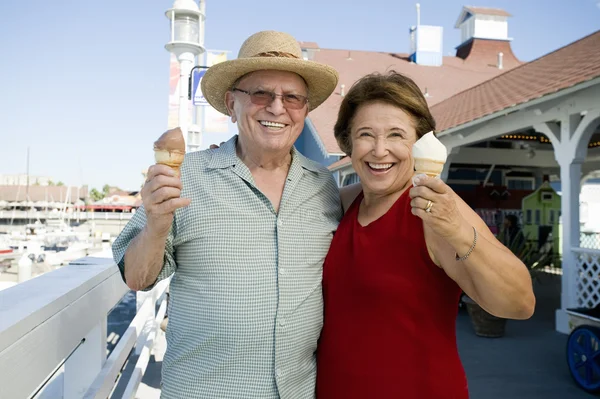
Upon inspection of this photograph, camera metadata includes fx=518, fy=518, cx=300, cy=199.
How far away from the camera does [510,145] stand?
1259cm

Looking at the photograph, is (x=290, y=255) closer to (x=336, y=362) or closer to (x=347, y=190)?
(x=336, y=362)

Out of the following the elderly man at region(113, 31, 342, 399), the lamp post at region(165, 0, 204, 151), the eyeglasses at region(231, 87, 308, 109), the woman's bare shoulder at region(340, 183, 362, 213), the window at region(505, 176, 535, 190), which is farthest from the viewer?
the window at region(505, 176, 535, 190)

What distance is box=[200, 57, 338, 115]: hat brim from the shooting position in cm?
226

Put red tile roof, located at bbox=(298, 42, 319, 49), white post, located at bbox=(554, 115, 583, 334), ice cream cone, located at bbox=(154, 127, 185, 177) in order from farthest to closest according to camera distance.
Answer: red tile roof, located at bbox=(298, 42, 319, 49)
white post, located at bbox=(554, 115, 583, 334)
ice cream cone, located at bbox=(154, 127, 185, 177)

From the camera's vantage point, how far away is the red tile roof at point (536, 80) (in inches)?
239

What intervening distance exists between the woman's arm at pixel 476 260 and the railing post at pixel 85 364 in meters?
1.34

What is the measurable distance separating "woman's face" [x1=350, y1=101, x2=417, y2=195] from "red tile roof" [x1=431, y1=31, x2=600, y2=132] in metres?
3.99

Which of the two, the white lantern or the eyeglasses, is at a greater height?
the white lantern

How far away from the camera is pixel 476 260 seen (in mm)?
1709

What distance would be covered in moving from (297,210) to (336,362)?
66cm

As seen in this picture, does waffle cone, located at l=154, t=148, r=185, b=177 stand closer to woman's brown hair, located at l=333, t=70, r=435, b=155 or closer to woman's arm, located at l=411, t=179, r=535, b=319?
woman's arm, located at l=411, t=179, r=535, b=319

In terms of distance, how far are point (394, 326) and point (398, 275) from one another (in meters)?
0.20

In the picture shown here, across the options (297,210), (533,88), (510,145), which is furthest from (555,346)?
(510,145)

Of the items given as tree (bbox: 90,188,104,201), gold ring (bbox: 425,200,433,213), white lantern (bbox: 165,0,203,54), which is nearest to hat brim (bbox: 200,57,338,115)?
gold ring (bbox: 425,200,433,213)
